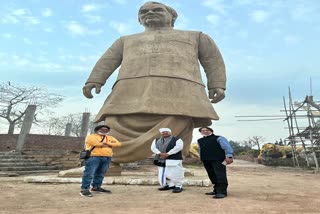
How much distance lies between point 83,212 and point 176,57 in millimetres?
4084

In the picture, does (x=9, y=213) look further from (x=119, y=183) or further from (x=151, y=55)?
(x=151, y=55)

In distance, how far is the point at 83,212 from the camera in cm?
299

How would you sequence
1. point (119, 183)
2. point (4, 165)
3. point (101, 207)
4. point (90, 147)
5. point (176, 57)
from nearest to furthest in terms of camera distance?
point (101, 207)
point (90, 147)
point (119, 183)
point (176, 57)
point (4, 165)

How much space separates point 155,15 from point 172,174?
3.63 m

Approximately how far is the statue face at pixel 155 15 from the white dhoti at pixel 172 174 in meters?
3.36

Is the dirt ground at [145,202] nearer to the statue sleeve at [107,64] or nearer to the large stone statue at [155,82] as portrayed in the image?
the large stone statue at [155,82]

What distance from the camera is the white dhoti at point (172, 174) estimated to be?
4609 millimetres

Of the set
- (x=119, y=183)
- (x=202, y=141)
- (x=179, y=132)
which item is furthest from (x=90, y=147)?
(x=179, y=132)

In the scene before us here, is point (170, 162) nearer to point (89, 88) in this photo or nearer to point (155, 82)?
Answer: point (155, 82)

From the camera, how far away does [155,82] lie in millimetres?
6207

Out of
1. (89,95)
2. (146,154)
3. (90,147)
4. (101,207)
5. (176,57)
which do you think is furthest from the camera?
(89,95)

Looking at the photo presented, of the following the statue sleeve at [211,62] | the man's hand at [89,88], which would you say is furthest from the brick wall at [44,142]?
the statue sleeve at [211,62]

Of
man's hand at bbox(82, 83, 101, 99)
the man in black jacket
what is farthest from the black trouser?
man's hand at bbox(82, 83, 101, 99)

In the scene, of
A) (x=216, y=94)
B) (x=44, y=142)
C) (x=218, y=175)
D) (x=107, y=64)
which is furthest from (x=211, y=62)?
(x=44, y=142)
